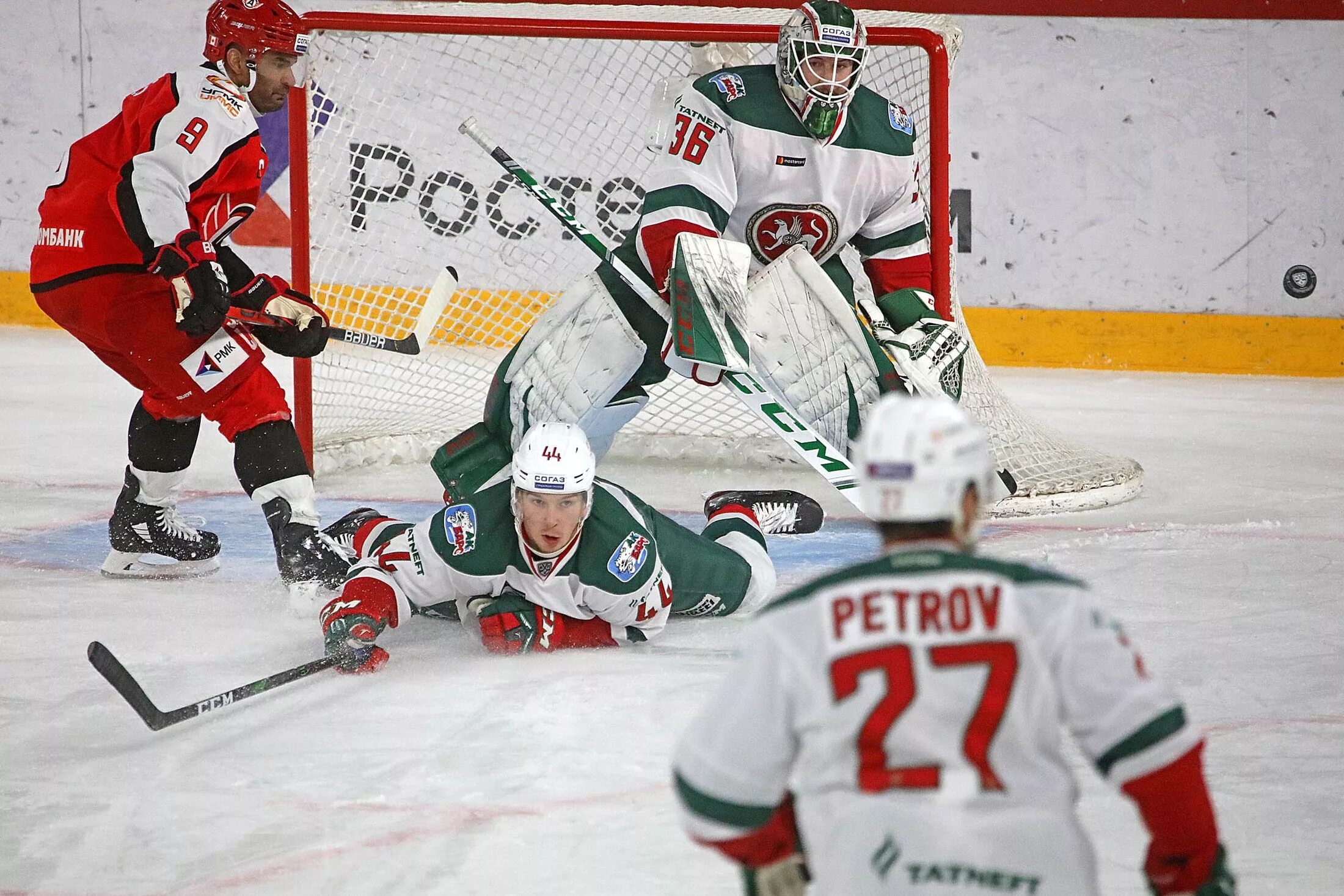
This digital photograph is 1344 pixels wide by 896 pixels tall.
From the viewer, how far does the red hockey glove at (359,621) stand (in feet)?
8.63

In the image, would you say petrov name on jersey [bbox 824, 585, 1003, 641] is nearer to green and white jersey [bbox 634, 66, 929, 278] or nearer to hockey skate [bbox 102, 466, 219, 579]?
green and white jersey [bbox 634, 66, 929, 278]

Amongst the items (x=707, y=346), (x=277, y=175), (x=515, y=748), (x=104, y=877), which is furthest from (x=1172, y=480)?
(x=277, y=175)

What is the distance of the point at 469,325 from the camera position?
5207 mm

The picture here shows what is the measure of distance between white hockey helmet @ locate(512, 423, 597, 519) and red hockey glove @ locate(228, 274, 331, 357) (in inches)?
35.9

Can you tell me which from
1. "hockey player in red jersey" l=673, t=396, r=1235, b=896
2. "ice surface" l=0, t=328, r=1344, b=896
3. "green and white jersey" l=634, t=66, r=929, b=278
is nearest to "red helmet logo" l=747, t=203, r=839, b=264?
"green and white jersey" l=634, t=66, r=929, b=278

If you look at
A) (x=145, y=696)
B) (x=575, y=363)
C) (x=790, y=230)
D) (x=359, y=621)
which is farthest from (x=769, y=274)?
(x=145, y=696)

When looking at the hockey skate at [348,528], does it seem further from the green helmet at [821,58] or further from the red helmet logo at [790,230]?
the green helmet at [821,58]

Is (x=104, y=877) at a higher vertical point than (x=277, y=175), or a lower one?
lower

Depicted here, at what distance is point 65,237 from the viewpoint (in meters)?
3.17

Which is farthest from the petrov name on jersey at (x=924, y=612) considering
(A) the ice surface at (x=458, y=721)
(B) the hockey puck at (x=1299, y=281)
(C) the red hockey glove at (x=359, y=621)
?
(B) the hockey puck at (x=1299, y=281)

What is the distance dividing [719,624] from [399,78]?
291cm

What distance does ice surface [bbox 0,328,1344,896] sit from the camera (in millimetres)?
1910

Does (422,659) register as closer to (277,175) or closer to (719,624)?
(719,624)

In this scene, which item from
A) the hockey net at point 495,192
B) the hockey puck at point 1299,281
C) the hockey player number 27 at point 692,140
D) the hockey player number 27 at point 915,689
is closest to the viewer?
the hockey player number 27 at point 915,689
